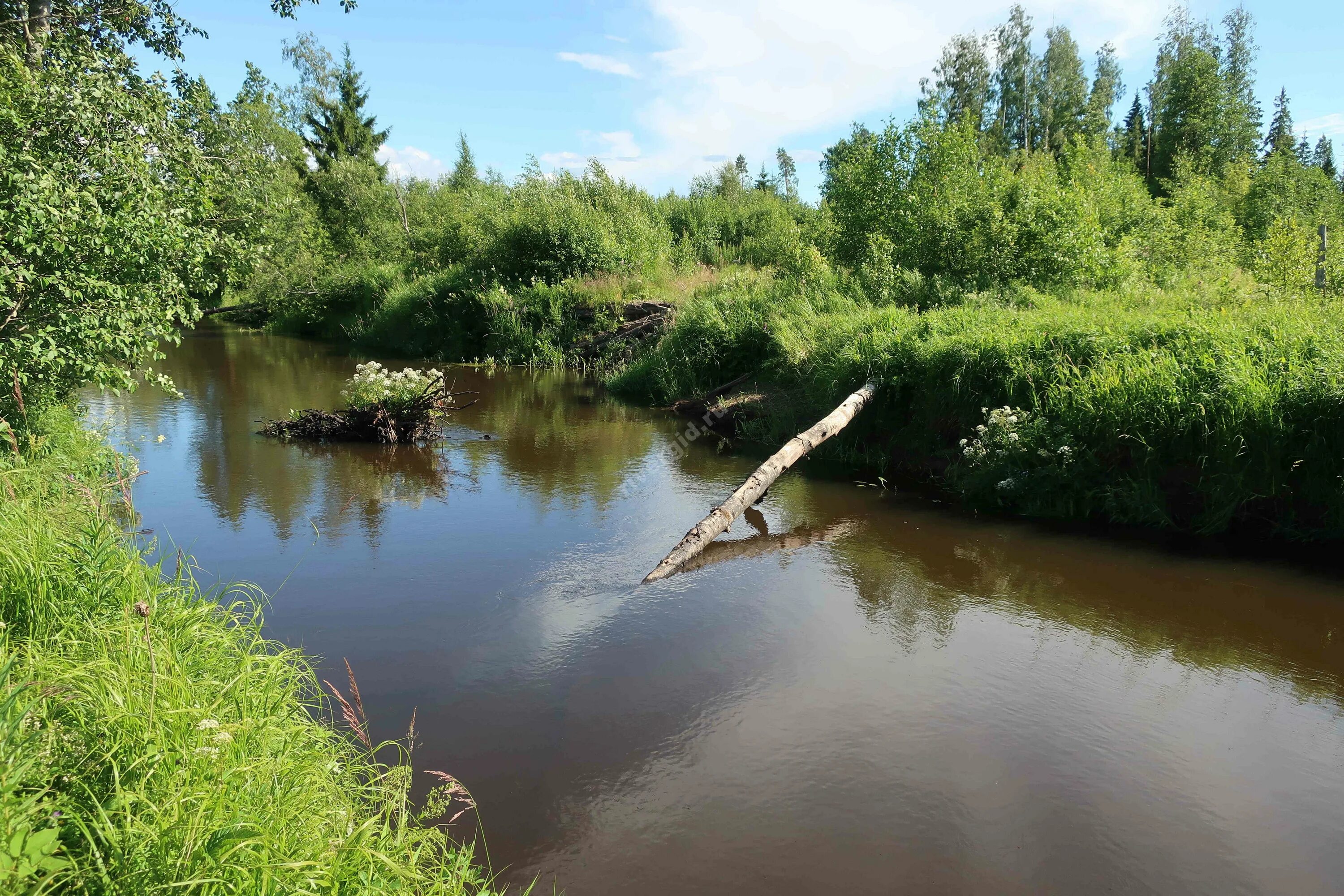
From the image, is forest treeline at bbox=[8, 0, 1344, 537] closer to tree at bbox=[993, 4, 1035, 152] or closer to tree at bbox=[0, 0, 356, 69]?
tree at bbox=[0, 0, 356, 69]

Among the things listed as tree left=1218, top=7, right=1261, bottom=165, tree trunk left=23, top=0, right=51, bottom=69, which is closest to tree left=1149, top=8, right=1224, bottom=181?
tree left=1218, top=7, right=1261, bottom=165

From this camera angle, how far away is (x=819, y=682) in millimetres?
5430

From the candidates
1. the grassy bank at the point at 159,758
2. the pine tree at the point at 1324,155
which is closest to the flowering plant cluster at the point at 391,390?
the grassy bank at the point at 159,758

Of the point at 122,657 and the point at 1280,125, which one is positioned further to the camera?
the point at 1280,125

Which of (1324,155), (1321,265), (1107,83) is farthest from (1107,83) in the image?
(1321,265)

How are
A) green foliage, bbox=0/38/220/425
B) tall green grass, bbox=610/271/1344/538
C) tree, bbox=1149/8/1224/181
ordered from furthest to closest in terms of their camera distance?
tree, bbox=1149/8/1224/181 < tall green grass, bbox=610/271/1344/538 < green foliage, bbox=0/38/220/425

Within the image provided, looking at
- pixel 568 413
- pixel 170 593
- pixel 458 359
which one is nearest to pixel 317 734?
pixel 170 593

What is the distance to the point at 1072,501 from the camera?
8500mm

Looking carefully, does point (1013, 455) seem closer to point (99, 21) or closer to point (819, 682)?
point (819, 682)

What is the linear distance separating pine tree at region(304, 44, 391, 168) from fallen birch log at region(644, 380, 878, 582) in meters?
44.5

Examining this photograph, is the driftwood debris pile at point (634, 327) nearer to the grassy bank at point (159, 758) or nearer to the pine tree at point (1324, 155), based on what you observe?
the grassy bank at point (159, 758)

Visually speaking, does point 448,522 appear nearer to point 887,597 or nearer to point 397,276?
point 887,597

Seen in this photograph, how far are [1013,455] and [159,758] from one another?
8.32 meters

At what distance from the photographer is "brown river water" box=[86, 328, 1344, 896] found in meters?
3.86
